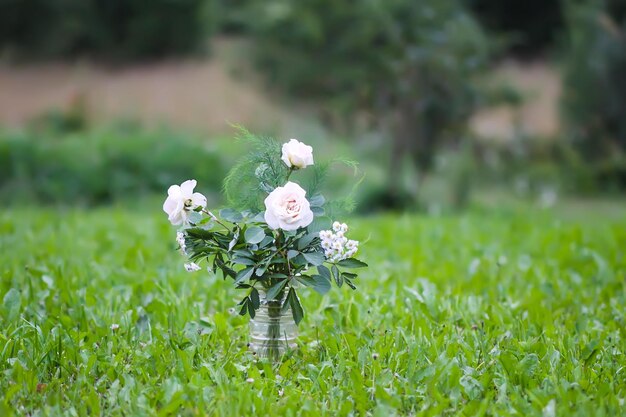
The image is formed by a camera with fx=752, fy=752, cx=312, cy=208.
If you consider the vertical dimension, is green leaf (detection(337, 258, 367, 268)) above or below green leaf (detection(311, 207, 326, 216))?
below

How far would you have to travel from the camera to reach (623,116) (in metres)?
9.39

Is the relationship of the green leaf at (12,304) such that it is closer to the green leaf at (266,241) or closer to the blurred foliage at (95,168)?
the green leaf at (266,241)

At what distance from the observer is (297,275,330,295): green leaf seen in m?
2.26

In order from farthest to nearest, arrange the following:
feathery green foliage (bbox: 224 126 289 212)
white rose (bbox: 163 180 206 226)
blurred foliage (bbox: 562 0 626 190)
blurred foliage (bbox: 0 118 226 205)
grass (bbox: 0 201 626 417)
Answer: blurred foliage (bbox: 562 0 626 190)
blurred foliage (bbox: 0 118 226 205)
feathery green foliage (bbox: 224 126 289 212)
white rose (bbox: 163 180 206 226)
grass (bbox: 0 201 626 417)

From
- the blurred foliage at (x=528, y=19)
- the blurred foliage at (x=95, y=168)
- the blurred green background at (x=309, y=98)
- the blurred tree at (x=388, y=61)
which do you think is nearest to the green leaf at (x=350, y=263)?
the blurred green background at (x=309, y=98)

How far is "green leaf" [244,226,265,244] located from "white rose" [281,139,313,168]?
223mm

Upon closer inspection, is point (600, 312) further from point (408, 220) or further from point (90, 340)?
point (408, 220)

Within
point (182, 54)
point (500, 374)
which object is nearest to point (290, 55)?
point (182, 54)

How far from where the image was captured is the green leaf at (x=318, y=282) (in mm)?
2262

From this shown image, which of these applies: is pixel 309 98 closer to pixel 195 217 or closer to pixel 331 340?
pixel 331 340

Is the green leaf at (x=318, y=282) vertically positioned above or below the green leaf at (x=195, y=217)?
below

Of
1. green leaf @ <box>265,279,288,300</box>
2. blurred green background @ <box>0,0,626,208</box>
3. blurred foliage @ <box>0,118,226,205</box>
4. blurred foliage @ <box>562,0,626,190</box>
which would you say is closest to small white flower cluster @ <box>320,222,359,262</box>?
green leaf @ <box>265,279,288,300</box>

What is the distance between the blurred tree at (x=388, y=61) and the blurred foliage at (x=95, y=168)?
2212 millimetres

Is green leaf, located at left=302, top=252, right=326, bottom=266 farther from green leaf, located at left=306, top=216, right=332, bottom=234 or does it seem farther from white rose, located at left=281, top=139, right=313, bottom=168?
white rose, located at left=281, top=139, right=313, bottom=168
